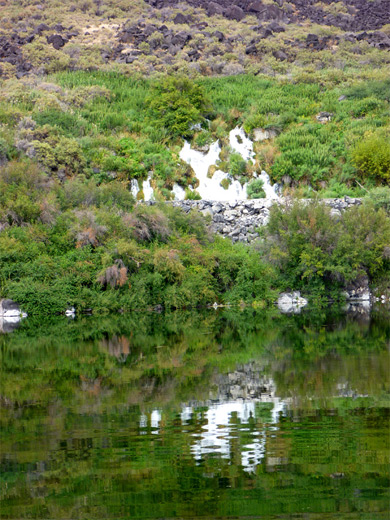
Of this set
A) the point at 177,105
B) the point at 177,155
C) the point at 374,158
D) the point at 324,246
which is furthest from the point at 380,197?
the point at 177,105

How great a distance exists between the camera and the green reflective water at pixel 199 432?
682cm

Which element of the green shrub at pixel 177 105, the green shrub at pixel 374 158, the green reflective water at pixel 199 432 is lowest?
the green reflective water at pixel 199 432

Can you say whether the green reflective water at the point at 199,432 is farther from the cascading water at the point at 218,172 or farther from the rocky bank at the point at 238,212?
the cascading water at the point at 218,172

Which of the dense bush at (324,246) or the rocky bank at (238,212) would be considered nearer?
the dense bush at (324,246)

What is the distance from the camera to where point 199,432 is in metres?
9.38

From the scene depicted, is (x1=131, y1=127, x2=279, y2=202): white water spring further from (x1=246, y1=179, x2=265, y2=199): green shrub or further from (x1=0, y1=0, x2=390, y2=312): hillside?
(x1=246, y1=179, x2=265, y2=199): green shrub

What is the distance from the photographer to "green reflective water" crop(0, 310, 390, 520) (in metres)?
6.82

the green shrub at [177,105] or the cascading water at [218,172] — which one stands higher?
the green shrub at [177,105]

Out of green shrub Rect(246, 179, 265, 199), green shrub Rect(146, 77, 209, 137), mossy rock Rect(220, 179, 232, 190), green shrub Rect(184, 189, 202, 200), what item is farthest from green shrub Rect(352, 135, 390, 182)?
green shrub Rect(146, 77, 209, 137)

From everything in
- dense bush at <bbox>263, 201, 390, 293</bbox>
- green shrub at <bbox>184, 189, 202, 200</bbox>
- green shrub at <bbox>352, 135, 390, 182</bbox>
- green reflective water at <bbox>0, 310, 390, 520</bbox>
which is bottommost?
green reflective water at <bbox>0, 310, 390, 520</bbox>

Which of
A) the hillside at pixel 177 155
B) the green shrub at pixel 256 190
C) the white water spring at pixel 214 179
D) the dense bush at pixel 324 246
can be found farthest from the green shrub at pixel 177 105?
the dense bush at pixel 324 246

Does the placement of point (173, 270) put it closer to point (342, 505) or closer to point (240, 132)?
point (240, 132)

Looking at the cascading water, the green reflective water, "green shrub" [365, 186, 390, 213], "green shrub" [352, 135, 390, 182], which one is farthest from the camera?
the cascading water

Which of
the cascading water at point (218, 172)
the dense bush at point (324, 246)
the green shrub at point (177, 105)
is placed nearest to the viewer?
the dense bush at point (324, 246)
